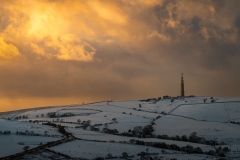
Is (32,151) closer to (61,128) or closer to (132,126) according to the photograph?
(61,128)

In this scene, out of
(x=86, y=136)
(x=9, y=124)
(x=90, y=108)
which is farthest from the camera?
(x=90, y=108)

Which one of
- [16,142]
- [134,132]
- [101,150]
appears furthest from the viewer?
[134,132]

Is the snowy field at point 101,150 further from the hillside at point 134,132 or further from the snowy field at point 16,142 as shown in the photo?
the snowy field at point 16,142

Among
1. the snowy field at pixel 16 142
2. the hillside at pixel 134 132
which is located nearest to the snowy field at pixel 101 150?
the hillside at pixel 134 132

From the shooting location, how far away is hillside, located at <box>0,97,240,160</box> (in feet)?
249

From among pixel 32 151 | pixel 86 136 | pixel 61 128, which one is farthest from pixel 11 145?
pixel 61 128

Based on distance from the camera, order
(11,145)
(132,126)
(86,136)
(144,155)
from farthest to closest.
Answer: (132,126) < (86,136) < (11,145) < (144,155)

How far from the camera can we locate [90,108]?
169 m

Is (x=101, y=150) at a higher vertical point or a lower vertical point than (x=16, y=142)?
lower

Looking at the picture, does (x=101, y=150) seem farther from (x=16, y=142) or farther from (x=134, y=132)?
(x=134, y=132)

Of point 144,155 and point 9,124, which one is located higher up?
point 9,124

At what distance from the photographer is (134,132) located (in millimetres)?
108750

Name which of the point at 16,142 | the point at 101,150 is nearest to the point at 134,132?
the point at 101,150

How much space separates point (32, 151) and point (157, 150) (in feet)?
93.6
